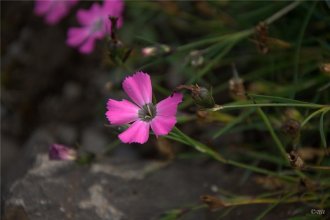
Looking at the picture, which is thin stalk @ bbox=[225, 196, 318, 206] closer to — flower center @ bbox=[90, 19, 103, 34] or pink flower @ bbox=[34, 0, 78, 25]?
flower center @ bbox=[90, 19, 103, 34]

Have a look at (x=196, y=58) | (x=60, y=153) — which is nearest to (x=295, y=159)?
(x=196, y=58)

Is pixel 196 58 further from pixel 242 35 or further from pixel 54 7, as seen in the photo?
pixel 54 7

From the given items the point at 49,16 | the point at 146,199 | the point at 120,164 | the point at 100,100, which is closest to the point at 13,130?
the point at 100,100

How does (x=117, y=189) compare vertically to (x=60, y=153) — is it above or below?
below

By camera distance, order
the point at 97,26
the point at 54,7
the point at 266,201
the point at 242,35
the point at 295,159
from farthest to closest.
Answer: the point at 54,7, the point at 97,26, the point at 242,35, the point at 266,201, the point at 295,159

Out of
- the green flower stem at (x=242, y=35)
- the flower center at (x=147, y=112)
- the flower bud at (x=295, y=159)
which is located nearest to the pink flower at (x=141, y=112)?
the flower center at (x=147, y=112)

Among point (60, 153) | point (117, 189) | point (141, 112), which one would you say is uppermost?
point (141, 112)

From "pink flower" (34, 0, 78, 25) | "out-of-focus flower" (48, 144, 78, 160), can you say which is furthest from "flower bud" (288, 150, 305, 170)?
"pink flower" (34, 0, 78, 25)

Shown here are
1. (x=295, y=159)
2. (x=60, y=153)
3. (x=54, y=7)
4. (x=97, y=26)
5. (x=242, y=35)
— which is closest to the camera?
(x=295, y=159)

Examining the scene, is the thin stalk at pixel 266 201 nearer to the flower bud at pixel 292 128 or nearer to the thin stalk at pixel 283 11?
the flower bud at pixel 292 128
